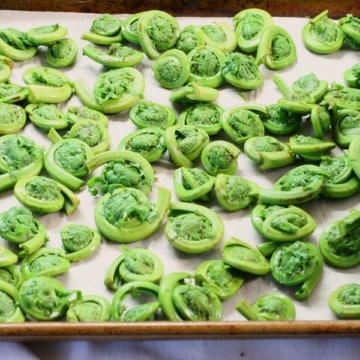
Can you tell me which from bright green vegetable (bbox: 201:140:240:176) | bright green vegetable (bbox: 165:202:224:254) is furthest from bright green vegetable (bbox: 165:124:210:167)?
bright green vegetable (bbox: 165:202:224:254)

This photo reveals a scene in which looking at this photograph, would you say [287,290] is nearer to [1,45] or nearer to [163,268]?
[163,268]

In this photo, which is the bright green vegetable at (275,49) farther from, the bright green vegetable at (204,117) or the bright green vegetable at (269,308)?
the bright green vegetable at (269,308)

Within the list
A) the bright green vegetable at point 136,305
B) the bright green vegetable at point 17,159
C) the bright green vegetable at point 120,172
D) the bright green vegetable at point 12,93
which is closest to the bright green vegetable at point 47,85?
the bright green vegetable at point 12,93

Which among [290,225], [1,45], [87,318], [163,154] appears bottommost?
[87,318]

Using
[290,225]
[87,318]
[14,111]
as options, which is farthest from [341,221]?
[14,111]

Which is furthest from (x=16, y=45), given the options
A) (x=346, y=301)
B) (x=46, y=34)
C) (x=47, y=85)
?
(x=346, y=301)

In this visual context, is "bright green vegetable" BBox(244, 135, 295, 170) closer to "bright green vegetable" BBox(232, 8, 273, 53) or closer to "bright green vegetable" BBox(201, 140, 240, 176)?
"bright green vegetable" BBox(201, 140, 240, 176)

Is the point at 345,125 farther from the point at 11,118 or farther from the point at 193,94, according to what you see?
the point at 11,118
